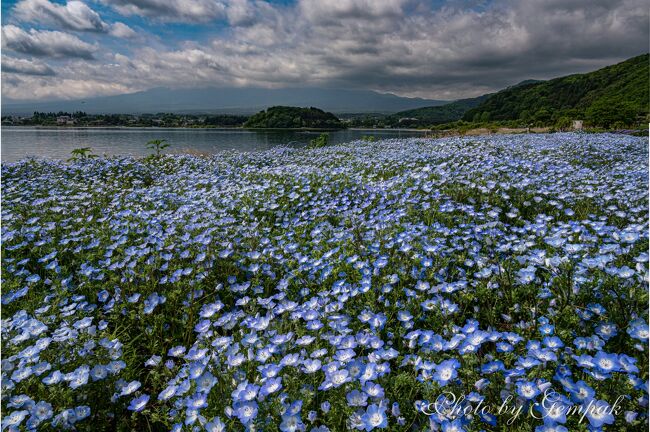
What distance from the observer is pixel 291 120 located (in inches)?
2714

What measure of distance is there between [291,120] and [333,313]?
69.1 metres

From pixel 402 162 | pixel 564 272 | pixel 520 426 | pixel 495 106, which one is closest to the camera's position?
pixel 520 426

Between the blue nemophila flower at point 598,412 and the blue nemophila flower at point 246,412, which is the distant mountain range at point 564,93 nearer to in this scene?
the blue nemophila flower at point 598,412

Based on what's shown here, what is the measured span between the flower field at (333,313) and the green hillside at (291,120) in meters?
64.4

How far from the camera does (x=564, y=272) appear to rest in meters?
2.52

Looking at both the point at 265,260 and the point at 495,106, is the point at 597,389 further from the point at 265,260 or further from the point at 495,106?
the point at 495,106

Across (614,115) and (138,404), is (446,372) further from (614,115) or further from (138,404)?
(614,115)

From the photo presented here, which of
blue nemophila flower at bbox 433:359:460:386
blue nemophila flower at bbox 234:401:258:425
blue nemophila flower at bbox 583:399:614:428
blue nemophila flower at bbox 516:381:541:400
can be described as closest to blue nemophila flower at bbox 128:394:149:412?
blue nemophila flower at bbox 234:401:258:425

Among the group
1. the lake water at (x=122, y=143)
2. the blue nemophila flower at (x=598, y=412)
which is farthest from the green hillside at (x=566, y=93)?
the blue nemophila flower at (x=598, y=412)

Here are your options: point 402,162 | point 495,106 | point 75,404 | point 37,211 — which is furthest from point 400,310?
point 495,106

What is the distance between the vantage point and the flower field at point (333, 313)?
172cm

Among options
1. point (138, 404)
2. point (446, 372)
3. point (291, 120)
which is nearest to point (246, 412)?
point (138, 404)

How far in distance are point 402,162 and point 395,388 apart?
627 centimetres

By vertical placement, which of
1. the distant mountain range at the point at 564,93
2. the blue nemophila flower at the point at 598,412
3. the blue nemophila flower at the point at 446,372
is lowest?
the blue nemophila flower at the point at 598,412
